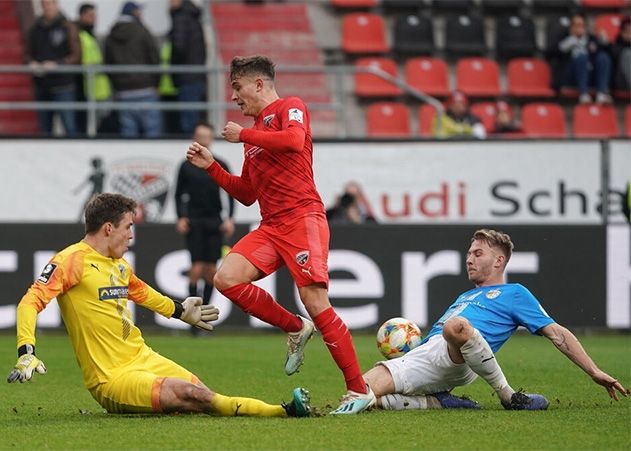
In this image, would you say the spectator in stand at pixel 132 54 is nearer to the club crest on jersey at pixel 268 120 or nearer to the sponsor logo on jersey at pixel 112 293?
the club crest on jersey at pixel 268 120

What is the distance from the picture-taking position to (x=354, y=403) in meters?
8.12

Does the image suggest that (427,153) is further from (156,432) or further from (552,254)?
(156,432)

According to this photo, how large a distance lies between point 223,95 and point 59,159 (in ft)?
12.8

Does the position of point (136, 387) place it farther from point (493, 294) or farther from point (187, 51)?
point (187, 51)

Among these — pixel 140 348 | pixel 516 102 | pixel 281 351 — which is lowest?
pixel 281 351

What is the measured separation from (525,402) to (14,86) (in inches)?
552

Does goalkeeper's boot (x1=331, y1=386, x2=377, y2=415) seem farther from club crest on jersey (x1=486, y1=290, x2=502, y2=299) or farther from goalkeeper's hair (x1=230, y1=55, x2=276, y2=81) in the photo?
goalkeeper's hair (x1=230, y1=55, x2=276, y2=81)

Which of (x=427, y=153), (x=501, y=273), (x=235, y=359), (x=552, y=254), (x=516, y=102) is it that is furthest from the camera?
(x=516, y=102)

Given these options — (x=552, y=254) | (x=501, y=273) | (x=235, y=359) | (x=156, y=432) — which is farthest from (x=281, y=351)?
(x=156, y=432)

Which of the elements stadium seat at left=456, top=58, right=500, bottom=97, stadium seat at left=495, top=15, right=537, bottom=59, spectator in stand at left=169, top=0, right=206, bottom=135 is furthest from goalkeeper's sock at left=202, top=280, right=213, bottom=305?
stadium seat at left=495, top=15, right=537, bottom=59

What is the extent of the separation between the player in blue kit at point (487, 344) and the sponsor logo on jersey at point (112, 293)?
162 cm

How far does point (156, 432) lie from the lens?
7.28 meters

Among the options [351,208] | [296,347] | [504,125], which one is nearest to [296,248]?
[296,347]

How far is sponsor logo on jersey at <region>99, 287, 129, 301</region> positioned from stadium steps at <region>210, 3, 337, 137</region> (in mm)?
12758
